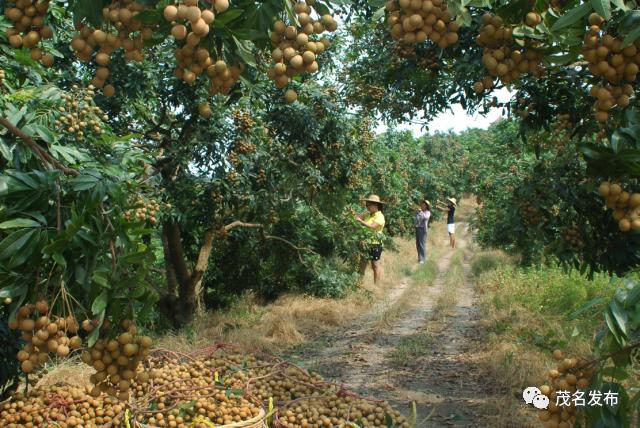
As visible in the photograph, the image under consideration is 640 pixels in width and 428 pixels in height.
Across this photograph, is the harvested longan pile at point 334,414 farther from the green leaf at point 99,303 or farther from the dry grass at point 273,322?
the dry grass at point 273,322

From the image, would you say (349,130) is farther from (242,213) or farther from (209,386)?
(209,386)

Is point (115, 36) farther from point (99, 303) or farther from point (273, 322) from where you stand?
point (273, 322)

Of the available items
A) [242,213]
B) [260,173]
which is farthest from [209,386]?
[242,213]

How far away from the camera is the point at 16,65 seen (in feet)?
12.2

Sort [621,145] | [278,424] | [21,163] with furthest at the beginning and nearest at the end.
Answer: [278,424], [21,163], [621,145]

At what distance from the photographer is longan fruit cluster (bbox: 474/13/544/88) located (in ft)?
6.05

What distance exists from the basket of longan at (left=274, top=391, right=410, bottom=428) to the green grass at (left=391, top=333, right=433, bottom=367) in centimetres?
209

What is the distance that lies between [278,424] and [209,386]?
16.4 inches

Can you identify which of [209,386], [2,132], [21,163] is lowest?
[209,386]

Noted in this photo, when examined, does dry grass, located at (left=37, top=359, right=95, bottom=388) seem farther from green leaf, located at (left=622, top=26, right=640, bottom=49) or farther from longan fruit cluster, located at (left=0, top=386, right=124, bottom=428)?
green leaf, located at (left=622, top=26, right=640, bottom=49)

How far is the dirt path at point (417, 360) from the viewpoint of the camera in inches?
167

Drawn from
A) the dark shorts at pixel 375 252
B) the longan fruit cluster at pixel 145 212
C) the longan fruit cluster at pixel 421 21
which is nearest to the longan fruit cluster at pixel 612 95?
the longan fruit cluster at pixel 421 21

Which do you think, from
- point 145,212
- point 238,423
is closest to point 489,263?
point 145,212

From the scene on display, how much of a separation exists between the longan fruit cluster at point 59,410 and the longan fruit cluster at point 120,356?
4.34 ft
